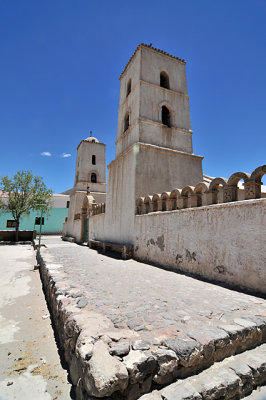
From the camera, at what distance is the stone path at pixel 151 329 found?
181 cm

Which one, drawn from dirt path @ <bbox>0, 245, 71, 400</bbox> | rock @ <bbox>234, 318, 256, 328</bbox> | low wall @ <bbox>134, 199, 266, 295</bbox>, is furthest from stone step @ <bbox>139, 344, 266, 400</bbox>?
low wall @ <bbox>134, 199, 266, 295</bbox>

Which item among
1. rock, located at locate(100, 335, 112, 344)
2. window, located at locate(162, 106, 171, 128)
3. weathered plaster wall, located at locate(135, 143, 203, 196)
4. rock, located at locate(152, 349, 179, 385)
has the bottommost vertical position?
rock, located at locate(152, 349, 179, 385)

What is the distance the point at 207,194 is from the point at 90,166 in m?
17.9

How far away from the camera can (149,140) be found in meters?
9.86

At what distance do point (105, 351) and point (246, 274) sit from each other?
3.50 metres

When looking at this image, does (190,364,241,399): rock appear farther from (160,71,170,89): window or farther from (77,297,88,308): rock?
(160,71,170,89): window

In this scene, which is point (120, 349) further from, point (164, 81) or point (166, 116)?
point (164, 81)

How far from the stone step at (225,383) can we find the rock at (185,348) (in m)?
0.19

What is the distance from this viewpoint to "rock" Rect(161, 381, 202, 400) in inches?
68.6

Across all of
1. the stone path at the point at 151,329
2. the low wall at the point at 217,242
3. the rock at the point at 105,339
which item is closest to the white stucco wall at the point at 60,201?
the low wall at the point at 217,242

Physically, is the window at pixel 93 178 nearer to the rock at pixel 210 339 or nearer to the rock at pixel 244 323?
the rock at pixel 244 323

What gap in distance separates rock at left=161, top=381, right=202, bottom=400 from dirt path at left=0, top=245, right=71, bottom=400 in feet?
3.24

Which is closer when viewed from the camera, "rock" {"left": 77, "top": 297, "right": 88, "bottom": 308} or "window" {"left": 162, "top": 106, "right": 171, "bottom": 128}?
"rock" {"left": 77, "top": 297, "right": 88, "bottom": 308}

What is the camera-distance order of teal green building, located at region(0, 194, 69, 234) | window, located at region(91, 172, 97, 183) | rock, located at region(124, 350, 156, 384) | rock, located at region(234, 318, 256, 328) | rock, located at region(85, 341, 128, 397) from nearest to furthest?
rock, located at region(85, 341, 128, 397), rock, located at region(124, 350, 156, 384), rock, located at region(234, 318, 256, 328), window, located at region(91, 172, 97, 183), teal green building, located at region(0, 194, 69, 234)
